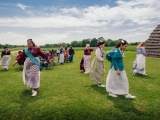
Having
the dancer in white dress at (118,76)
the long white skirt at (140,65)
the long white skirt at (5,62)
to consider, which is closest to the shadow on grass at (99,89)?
the dancer in white dress at (118,76)

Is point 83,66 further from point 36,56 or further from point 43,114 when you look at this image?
point 43,114

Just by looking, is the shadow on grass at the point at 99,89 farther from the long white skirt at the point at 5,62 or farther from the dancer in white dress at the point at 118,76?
the long white skirt at the point at 5,62

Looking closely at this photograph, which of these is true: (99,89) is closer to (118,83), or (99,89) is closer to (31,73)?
(118,83)

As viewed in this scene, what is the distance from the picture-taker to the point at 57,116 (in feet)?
19.6

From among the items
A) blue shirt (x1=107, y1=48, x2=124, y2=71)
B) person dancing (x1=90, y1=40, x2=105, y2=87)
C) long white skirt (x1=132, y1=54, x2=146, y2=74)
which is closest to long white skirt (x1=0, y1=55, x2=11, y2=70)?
person dancing (x1=90, y1=40, x2=105, y2=87)

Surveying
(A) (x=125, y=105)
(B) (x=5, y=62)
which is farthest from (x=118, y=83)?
(B) (x=5, y=62)

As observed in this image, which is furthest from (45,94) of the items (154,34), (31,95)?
(154,34)

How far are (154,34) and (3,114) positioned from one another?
26905mm

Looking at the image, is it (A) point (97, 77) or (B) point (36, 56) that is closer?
(B) point (36, 56)

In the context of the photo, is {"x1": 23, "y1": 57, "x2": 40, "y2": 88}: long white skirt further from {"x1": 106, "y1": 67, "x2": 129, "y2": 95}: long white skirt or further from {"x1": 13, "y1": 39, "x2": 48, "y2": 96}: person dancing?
{"x1": 106, "y1": 67, "x2": 129, "y2": 95}: long white skirt

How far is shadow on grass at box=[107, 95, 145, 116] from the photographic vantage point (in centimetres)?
624

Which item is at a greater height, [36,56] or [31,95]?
[36,56]

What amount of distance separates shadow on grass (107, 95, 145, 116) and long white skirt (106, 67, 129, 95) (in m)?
0.28

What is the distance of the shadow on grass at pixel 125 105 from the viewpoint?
20.5ft
